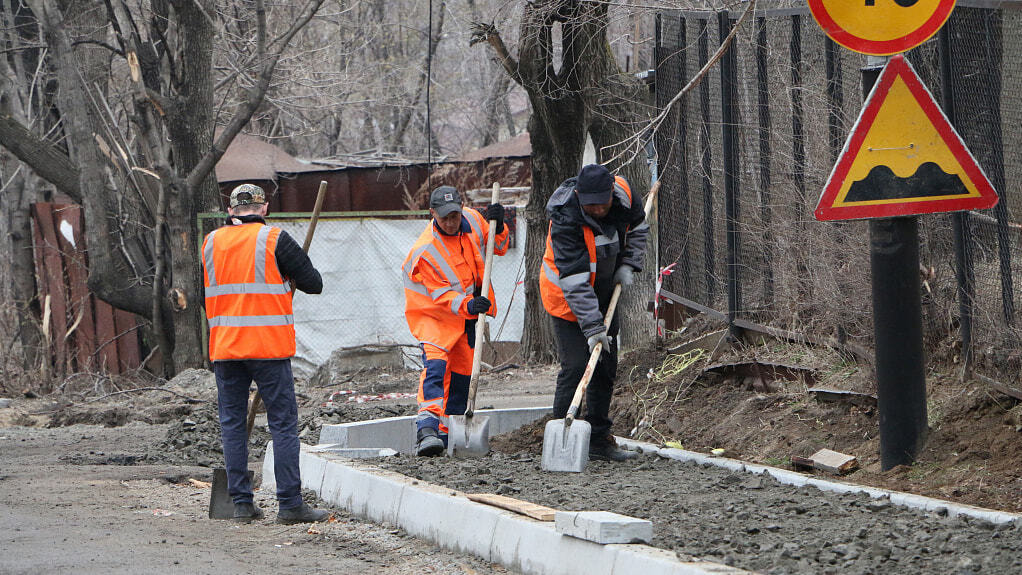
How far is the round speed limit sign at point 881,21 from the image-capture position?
4.86m

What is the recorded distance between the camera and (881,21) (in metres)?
4.93

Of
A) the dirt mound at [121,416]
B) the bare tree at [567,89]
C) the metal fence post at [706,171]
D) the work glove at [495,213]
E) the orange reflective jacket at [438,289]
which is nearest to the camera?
the orange reflective jacket at [438,289]

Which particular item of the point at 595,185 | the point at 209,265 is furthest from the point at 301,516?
the point at 595,185

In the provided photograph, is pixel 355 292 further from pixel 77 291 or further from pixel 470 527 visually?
pixel 470 527

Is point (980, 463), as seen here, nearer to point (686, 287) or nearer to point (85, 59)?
point (686, 287)

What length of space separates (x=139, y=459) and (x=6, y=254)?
956 cm

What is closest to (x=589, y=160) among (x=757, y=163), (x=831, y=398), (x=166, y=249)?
(x=757, y=163)

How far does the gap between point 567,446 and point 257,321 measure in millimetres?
1916

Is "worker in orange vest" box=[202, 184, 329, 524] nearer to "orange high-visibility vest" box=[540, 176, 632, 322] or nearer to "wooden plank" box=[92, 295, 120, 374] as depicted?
"orange high-visibility vest" box=[540, 176, 632, 322]

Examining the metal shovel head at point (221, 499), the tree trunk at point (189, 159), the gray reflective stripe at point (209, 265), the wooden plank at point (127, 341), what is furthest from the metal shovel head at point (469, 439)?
the wooden plank at point (127, 341)

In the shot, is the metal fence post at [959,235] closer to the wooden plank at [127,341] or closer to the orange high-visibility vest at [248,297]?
the orange high-visibility vest at [248,297]

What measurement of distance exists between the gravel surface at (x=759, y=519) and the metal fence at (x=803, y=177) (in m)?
1.43

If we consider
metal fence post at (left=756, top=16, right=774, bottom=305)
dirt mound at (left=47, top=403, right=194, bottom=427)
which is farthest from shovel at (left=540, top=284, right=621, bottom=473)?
dirt mound at (left=47, top=403, right=194, bottom=427)

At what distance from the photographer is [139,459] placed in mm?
8719
